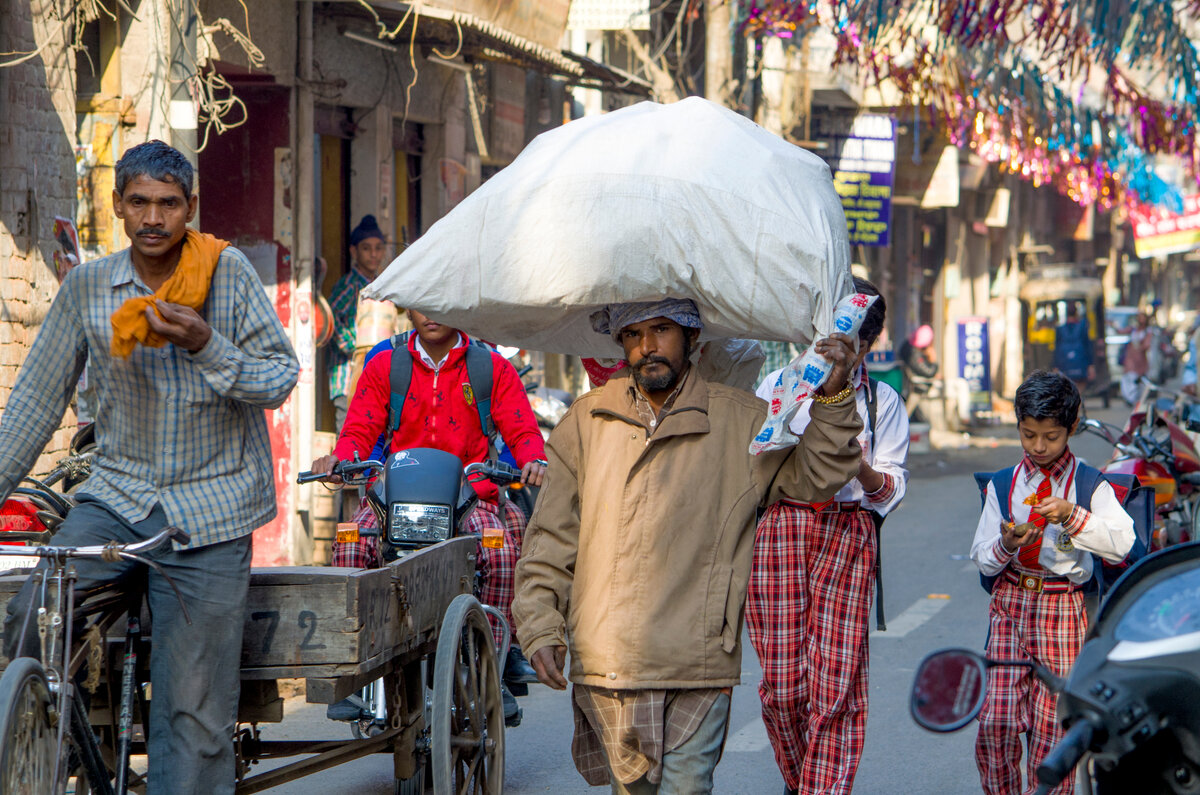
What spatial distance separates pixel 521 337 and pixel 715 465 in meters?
1.02

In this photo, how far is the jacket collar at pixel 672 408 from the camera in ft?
12.7

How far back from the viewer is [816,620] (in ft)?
16.4

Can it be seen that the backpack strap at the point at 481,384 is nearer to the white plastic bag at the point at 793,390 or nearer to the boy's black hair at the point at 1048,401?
the boy's black hair at the point at 1048,401

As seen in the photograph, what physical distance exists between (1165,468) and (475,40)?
568 cm

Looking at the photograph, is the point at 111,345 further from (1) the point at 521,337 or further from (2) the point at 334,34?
(2) the point at 334,34

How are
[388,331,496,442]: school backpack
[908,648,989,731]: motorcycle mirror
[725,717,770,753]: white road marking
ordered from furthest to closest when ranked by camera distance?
[725,717,770,753]: white road marking → [388,331,496,442]: school backpack → [908,648,989,731]: motorcycle mirror

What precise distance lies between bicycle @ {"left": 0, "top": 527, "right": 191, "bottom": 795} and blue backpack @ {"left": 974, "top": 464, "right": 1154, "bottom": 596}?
256 cm

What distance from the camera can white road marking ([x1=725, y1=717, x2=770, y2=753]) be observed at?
652 cm

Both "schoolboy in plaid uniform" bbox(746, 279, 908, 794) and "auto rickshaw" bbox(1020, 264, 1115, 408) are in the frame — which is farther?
"auto rickshaw" bbox(1020, 264, 1115, 408)

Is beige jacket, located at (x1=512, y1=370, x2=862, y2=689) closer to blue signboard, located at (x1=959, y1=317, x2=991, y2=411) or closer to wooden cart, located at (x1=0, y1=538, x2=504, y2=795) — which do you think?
wooden cart, located at (x1=0, y1=538, x2=504, y2=795)

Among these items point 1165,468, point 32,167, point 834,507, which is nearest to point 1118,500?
point 834,507

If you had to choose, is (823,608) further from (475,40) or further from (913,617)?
(475,40)

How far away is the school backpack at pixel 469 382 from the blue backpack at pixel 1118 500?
1.93m

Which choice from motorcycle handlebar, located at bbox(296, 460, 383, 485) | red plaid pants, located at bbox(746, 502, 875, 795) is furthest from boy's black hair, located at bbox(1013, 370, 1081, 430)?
motorcycle handlebar, located at bbox(296, 460, 383, 485)
